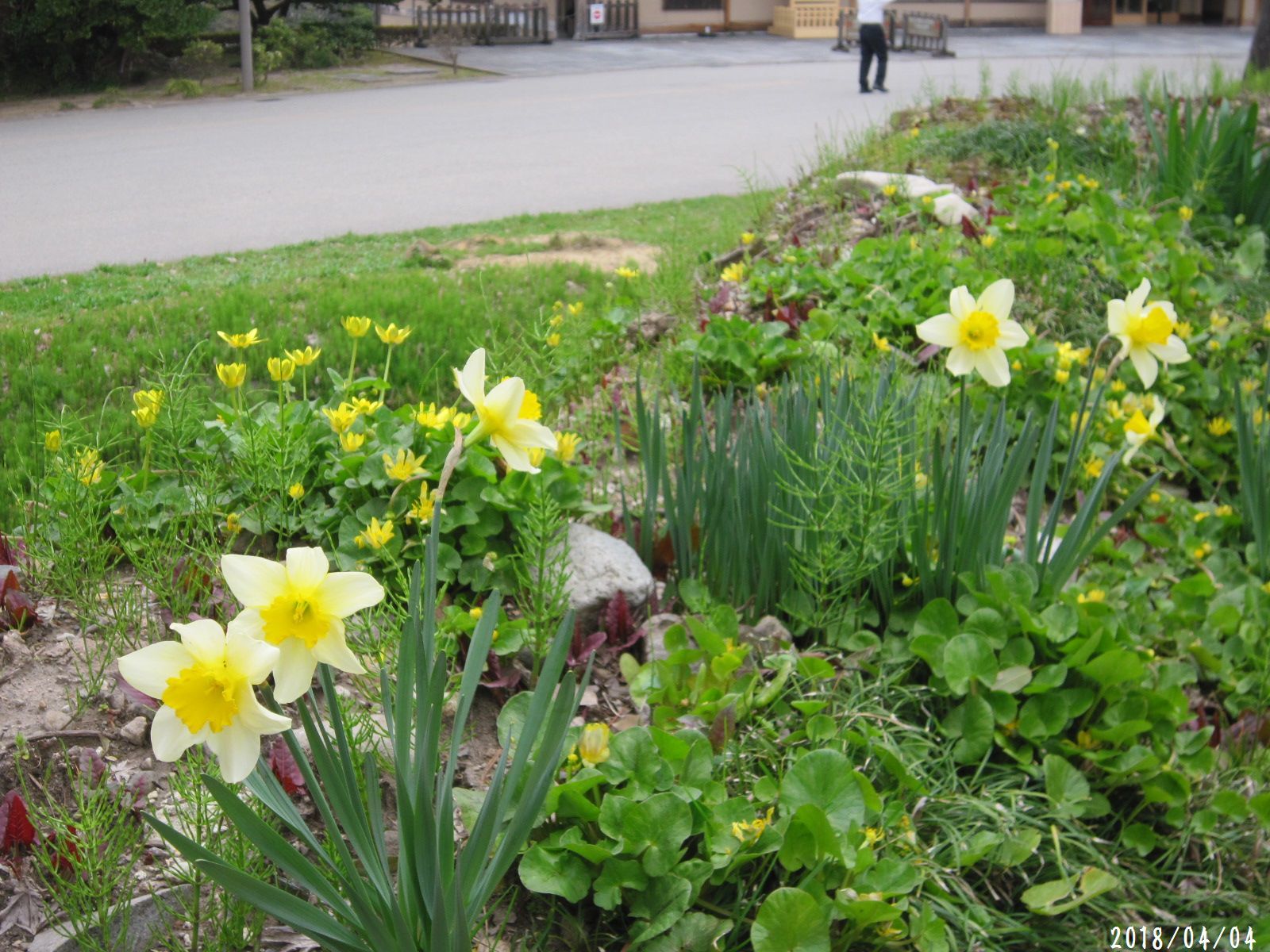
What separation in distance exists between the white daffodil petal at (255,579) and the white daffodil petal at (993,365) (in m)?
1.65

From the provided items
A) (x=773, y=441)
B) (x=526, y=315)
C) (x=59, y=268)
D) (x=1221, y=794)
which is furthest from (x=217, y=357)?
(x=1221, y=794)

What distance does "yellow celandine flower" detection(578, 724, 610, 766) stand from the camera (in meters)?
2.16

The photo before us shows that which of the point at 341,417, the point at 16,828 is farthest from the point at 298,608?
the point at 341,417

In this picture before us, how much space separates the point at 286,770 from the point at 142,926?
1.12 ft

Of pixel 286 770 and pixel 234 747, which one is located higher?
pixel 234 747

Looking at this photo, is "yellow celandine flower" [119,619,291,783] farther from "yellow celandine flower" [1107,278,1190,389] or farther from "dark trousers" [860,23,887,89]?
"dark trousers" [860,23,887,89]

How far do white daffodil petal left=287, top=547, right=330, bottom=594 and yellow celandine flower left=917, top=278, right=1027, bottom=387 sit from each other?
1.52 meters

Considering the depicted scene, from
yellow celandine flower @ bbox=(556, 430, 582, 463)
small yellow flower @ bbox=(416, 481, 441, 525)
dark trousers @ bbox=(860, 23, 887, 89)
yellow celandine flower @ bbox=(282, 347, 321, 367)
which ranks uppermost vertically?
dark trousers @ bbox=(860, 23, 887, 89)

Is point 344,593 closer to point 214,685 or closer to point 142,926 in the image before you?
point 214,685

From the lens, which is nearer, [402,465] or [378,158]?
[402,465]

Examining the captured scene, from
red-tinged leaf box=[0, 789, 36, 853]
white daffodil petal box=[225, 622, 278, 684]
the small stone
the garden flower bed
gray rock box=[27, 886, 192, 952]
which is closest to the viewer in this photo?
white daffodil petal box=[225, 622, 278, 684]

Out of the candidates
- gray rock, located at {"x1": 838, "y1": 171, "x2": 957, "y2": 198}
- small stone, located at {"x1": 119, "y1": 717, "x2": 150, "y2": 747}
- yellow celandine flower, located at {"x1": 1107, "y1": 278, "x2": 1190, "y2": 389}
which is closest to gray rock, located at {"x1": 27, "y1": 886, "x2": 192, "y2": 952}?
small stone, located at {"x1": 119, "y1": 717, "x2": 150, "y2": 747}

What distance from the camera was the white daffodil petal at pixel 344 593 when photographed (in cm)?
142

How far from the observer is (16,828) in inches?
80.5
